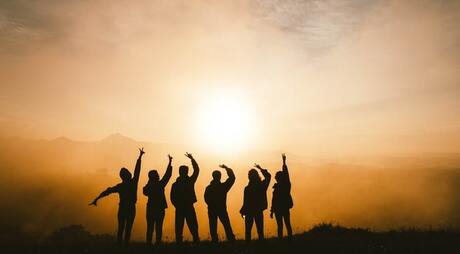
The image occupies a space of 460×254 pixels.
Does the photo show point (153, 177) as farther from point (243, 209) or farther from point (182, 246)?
point (243, 209)

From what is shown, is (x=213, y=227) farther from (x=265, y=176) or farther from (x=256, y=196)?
(x=265, y=176)

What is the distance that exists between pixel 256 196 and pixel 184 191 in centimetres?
272

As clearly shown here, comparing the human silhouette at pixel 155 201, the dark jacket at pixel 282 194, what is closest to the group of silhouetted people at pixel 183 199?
the human silhouette at pixel 155 201

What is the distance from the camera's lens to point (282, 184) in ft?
47.9

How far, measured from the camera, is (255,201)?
45.9ft

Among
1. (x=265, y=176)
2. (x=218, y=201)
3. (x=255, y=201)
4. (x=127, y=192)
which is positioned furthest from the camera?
(x=265, y=176)

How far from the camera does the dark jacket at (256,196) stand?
14.0 metres

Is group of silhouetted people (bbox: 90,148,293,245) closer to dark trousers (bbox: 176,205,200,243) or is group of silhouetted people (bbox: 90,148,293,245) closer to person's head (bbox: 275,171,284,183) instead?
dark trousers (bbox: 176,205,200,243)

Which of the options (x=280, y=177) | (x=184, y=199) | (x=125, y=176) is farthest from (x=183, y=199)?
(x=280, y=177)

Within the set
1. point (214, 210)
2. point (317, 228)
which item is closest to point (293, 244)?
point (214, 210)

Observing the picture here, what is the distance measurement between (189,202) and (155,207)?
122cm

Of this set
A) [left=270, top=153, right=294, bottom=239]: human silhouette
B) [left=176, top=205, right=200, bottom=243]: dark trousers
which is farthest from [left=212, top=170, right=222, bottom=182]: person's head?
[left=270, top=153, right=294, bottom=239]: human silhouette

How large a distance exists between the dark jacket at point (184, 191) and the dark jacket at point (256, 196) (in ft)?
6.62

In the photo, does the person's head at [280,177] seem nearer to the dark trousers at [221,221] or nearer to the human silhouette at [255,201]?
the human silhouette at [255,201]
